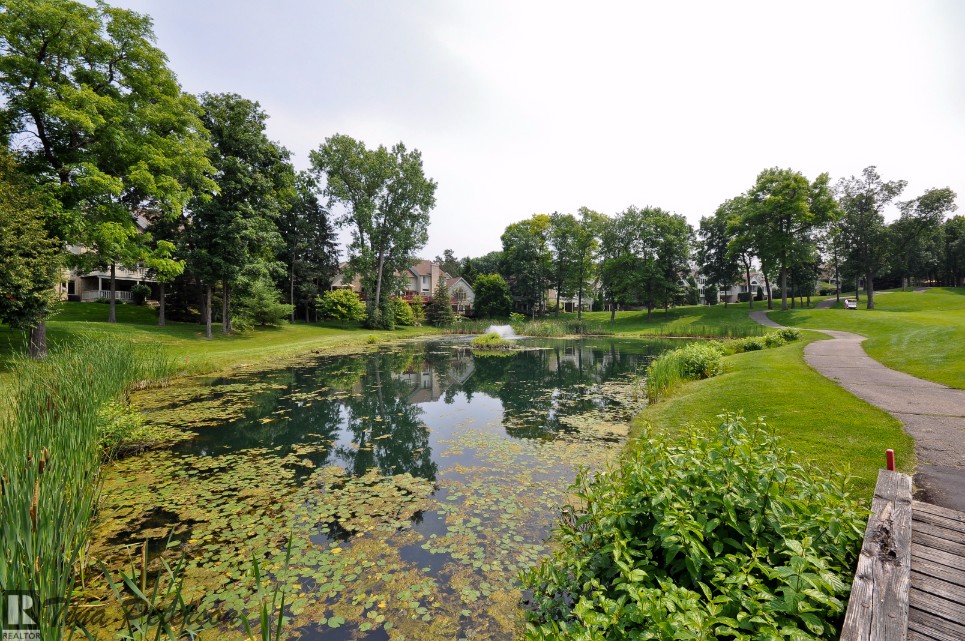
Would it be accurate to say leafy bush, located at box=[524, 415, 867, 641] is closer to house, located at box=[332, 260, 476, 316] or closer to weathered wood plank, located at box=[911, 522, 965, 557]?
weathered wood plank, located at box=[911, 522, 965, 557]

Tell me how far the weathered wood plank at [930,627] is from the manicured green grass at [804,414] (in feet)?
3.69

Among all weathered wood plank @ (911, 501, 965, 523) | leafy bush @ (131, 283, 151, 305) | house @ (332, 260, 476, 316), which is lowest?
weathered wood plank @ (911, 501, 965, 523)

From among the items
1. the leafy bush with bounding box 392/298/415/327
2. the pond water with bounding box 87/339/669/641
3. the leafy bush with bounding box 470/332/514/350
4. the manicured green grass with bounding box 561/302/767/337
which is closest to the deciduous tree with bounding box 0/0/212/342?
the pond water with bounding box 87/339/669/641

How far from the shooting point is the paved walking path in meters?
4.23

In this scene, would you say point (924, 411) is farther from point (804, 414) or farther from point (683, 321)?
point (683, 321)

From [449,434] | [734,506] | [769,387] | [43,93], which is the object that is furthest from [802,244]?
[43,93]

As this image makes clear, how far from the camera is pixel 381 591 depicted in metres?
3.79

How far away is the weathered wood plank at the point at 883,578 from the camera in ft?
7.25

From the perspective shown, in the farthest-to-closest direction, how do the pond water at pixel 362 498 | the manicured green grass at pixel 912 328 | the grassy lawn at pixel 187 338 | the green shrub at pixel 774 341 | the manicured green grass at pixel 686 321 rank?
the manicured green grass at pixel 686 321, the green shrub at pixel 774 341, the grassy lawn at pixel 187 338, the manicured green grass at pixel 912 328, the pond water at pixel 362 498

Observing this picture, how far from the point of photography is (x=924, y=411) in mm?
6727

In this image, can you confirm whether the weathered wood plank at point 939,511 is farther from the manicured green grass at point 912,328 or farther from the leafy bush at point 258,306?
the leafy bush at point 258,306

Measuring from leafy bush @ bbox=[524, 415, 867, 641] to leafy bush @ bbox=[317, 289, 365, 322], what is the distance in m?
37.9

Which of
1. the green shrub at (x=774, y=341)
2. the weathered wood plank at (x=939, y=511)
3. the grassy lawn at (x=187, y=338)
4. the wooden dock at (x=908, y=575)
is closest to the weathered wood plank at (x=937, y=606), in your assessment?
the wooden dock at (x=908, y=575)

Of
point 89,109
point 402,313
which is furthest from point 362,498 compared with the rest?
point 402,313
